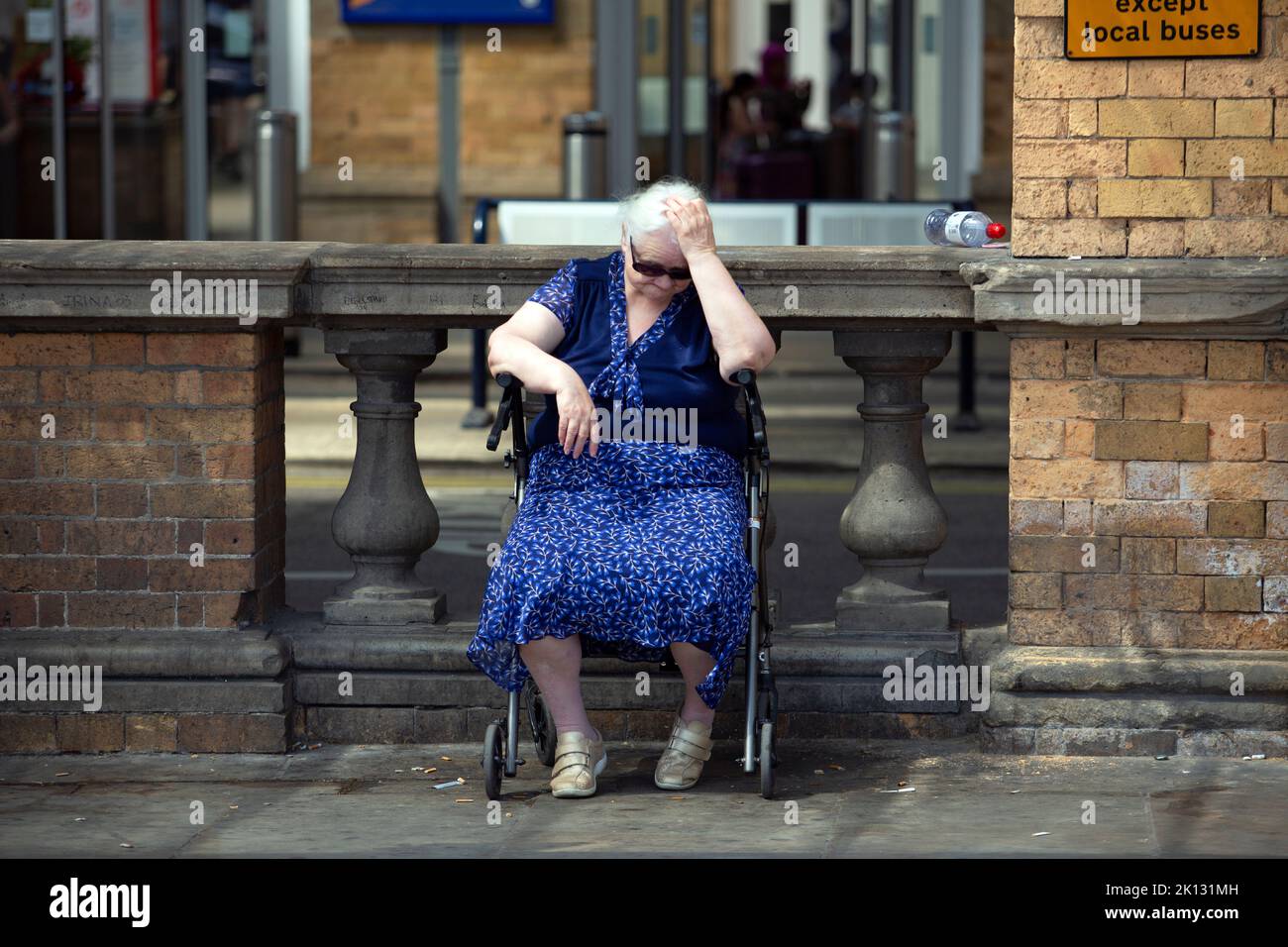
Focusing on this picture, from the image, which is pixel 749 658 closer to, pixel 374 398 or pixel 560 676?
pixel 560 676

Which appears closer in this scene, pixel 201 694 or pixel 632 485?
pixel 632 485

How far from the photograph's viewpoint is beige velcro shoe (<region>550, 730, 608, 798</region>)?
16.0ft

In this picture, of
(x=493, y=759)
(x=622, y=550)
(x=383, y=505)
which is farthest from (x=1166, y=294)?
(x=383, y=505)

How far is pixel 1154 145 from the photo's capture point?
5020 millimetres

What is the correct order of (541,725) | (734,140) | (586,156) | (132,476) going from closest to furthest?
1. (541,725)
2. (132,476)
3. (586,156)
4. (734,140)

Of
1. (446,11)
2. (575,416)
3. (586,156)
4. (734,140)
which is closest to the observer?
(575,416)

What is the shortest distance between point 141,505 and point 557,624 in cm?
113

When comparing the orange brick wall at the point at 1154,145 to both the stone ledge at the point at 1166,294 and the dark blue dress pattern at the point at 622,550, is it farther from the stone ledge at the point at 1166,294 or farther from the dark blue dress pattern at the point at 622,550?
the dark blue dress pattern at the point at 622,550

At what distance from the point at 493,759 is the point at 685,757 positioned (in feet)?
1.46

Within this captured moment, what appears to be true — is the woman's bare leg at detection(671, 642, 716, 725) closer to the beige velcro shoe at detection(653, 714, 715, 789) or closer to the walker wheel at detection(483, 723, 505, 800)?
the beige velcro shoe at detection(653, 714, 715, 789)

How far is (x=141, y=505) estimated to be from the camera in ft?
17.2

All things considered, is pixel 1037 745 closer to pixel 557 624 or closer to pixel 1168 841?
pixel 1168 841

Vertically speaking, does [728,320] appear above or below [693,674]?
above

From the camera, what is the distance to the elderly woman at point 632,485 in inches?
187
